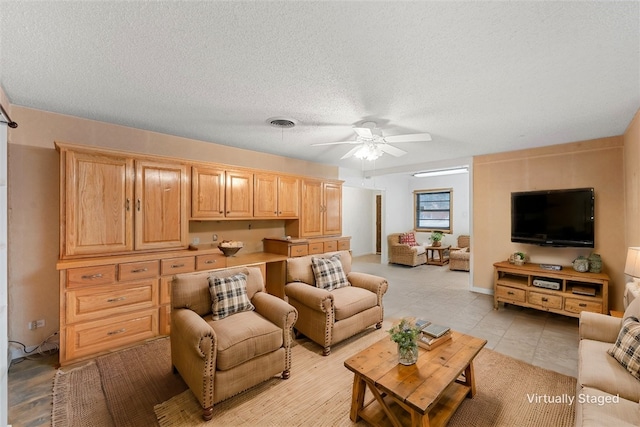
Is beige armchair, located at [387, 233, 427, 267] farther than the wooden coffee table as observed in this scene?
Yes

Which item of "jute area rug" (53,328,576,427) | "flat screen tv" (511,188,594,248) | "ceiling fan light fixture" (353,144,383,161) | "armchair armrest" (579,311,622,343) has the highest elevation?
"ceiling fan light fixture" (353,144,383,161)

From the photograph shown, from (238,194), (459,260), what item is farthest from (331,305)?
(459,260)

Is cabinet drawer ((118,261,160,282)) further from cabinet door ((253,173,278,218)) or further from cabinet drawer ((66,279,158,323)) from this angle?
cabinet door ((253,173,278,218))

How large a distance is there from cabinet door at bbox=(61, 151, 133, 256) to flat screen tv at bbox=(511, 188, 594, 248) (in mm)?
5483

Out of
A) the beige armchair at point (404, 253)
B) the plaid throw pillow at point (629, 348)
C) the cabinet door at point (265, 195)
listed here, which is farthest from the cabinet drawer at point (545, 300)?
the cabinet door at point (265, 195)

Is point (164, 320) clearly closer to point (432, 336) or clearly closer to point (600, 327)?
point (432, 336)

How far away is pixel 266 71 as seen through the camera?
205cm

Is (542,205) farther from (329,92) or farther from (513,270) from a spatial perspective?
(329,92)

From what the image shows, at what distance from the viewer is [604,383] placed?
1.66m

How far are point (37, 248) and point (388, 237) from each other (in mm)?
6947

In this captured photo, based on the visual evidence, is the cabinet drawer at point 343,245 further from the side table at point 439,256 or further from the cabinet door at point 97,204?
the side table at point 439,256

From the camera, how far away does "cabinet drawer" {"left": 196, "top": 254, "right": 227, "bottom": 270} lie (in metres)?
3.46

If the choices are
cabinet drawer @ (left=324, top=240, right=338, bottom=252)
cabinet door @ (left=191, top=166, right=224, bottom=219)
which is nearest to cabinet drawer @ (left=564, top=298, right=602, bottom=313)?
cabinet drawer @ (left=324, top=240, right=338, bottom=252)

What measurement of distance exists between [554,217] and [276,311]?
4.24 m
